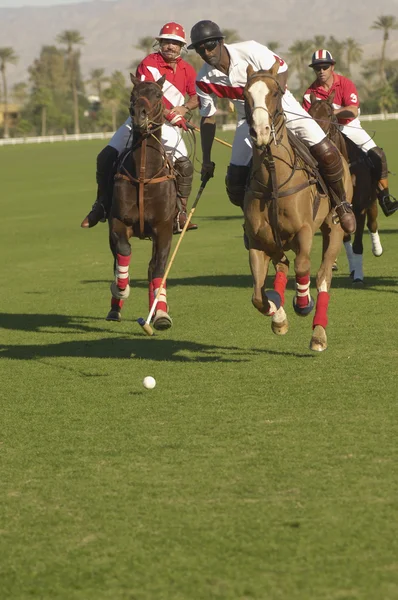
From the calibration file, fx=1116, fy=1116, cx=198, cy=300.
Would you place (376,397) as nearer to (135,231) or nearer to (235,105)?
(235,105)

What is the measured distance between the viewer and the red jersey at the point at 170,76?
1154 centimetres

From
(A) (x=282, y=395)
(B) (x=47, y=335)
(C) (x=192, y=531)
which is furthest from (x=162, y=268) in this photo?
(C) (x=192, y=531)

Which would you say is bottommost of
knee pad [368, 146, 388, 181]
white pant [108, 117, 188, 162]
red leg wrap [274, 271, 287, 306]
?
red leg wrap [274, 271, 287, 306]

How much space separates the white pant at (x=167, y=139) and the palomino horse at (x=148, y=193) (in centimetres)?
43

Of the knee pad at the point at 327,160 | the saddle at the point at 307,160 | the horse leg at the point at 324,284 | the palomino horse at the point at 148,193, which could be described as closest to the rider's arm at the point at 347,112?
the palomino horse at the point at 148,193

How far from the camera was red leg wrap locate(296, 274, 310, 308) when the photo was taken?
30.4ft

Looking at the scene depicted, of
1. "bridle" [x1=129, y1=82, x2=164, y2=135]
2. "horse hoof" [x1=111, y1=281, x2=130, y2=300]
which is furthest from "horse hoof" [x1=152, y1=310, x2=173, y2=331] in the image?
"bridle" [x1=129, y1=82, x2=164, y2=135]

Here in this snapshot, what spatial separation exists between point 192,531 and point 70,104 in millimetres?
183064

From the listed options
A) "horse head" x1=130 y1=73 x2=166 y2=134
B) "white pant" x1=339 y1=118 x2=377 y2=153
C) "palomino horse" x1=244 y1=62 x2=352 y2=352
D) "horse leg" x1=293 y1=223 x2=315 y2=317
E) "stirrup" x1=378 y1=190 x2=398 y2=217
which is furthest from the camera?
→ "stirrup" x1=378 y1=190 x2=398 y2=217

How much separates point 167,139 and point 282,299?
2705 millimetres

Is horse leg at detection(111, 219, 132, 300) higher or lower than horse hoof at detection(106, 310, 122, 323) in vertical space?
higher

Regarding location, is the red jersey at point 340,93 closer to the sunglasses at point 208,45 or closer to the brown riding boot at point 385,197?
the brown riding boot at point 385,197

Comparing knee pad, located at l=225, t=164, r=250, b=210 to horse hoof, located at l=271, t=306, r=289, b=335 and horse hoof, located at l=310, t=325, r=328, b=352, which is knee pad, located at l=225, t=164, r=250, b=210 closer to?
horse hoof, located at l=271, t=306, r=289, b=335

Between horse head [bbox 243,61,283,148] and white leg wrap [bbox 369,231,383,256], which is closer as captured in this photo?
horse head [bbox 243,61,283,148]
